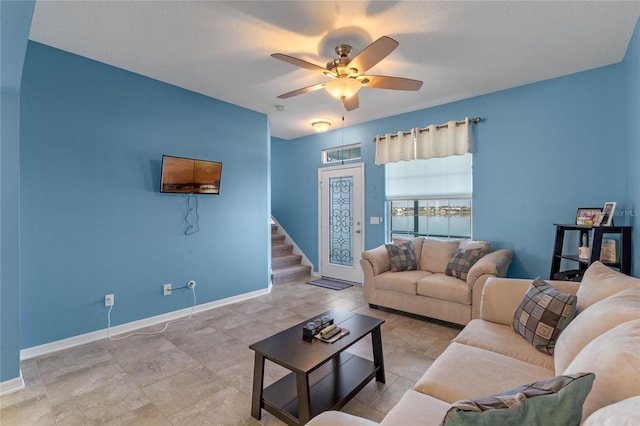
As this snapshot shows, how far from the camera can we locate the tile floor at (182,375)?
1.88 m

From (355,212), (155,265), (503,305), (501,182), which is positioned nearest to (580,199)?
(501,182)

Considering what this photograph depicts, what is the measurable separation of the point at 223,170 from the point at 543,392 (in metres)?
3.96

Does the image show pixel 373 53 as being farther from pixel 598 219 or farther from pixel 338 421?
pixel 598 219

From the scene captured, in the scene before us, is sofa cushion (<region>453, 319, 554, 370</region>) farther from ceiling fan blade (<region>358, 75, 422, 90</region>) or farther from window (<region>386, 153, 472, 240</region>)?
window (<region>386, 153, 472, 240</region>)

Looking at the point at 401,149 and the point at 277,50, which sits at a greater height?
the point at 277,50

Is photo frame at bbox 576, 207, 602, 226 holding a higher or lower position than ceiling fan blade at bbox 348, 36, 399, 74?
lower

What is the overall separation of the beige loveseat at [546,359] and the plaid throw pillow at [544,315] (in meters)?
0.06

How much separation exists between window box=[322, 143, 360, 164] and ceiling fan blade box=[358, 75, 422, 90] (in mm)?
2487

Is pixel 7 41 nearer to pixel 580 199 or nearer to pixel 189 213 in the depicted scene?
pixel 189 213

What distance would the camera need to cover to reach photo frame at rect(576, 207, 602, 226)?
9.50ft

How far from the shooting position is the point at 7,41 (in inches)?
68.9

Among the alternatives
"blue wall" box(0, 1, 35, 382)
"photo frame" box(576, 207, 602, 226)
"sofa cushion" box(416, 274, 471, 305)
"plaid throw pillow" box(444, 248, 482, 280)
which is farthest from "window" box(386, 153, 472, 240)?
"blue wall" box(0, 1, 35, 382)

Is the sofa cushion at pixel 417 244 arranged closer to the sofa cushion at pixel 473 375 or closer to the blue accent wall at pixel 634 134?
the blue accent wall at pixel 634 134

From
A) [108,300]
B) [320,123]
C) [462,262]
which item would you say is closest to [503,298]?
[462,262]
